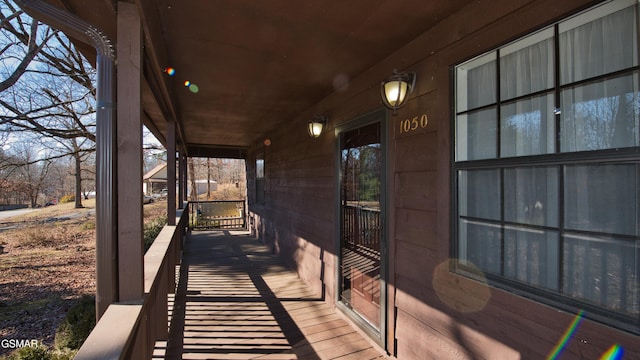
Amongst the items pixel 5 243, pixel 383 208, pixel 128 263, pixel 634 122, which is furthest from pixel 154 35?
pixel 5 243

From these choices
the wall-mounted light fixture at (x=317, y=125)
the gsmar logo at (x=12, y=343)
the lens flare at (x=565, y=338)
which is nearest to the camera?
the lens flare at (x=565, y=338)

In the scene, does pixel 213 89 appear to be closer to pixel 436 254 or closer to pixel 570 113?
pixel 436 254

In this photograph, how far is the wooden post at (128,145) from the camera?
1.48 metres

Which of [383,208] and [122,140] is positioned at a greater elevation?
[122,140]

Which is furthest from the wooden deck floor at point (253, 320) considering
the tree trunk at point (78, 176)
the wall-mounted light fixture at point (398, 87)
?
the tree trunk at point (78, 176)

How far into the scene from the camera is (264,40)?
7.19ft

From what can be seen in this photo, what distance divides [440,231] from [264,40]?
1704mm

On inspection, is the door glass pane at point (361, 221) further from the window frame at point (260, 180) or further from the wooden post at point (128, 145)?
the window frame at point (260, 180)

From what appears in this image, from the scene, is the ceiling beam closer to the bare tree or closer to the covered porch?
the covered porch

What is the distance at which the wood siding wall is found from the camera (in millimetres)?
1422

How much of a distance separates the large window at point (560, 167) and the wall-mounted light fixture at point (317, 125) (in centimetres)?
204

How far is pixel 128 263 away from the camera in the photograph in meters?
1.49

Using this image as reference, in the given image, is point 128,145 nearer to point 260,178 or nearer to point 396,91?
point 396,91

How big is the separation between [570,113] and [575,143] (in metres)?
0.13
